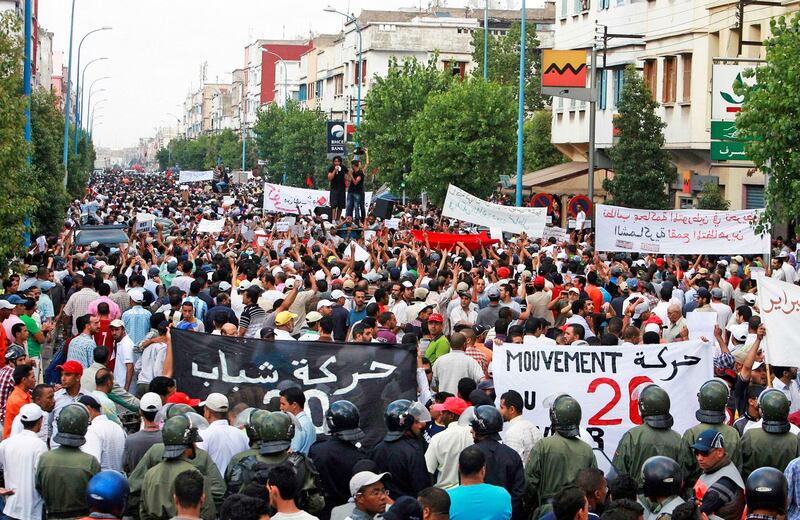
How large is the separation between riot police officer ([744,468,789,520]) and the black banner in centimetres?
351

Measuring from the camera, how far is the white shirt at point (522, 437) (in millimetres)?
8914

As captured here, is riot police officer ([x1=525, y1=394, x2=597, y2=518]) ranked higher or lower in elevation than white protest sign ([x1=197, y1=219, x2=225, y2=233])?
lower

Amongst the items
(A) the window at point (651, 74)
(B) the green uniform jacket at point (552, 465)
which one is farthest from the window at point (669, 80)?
(B) the green uniform jacket at point (552, 465)

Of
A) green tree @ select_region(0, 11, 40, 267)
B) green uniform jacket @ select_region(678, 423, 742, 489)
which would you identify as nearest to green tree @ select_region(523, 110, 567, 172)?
green tree @ select_region(0, 11, 40, 267)

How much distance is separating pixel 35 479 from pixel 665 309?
822cm

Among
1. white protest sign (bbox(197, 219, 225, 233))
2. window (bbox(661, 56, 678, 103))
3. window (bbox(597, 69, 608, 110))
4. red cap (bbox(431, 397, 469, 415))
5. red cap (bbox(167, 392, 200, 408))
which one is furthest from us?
window (bbox(597, 69, 608, 110))

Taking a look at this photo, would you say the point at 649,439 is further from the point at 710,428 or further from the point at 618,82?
the point at 618,82

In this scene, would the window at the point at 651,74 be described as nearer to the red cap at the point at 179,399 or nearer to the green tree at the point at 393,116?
the green tree at the point at 393,116

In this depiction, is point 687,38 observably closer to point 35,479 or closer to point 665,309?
point 665,309

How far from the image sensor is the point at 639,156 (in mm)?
35938

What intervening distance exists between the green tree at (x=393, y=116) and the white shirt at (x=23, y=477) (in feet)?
143

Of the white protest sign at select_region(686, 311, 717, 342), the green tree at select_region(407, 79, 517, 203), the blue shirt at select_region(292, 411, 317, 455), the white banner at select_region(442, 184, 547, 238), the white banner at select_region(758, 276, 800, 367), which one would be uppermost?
the green tree at select_region(407, 79, 517, 203)

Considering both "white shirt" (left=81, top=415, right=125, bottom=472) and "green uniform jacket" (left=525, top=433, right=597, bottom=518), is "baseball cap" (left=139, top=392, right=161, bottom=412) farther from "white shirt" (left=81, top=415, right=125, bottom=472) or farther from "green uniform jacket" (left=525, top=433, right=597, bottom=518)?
"green uniform jacket" (left=525, top=433, right=597, bottom=518)

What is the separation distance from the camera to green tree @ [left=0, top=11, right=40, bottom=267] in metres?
18.0
